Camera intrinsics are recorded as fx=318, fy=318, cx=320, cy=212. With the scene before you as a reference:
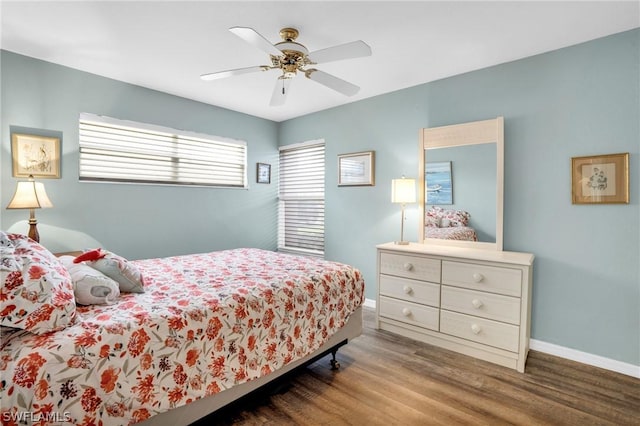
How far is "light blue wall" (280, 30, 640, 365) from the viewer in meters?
2.34

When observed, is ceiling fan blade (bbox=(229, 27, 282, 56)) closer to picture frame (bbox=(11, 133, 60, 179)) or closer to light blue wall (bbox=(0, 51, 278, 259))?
light blue wall (bbox=(0, 51, 278, 259))

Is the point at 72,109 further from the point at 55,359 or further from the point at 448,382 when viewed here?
the point at 448,382

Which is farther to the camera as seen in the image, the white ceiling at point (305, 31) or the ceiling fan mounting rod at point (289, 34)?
the ceiling fan mounting rod at point (289, 34)

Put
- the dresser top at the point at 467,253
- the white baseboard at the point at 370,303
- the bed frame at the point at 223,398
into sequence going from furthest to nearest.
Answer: the white baseboard at the point at 370,303
the dresser top at the point at 467,253
the bed frame at the point at 223,398

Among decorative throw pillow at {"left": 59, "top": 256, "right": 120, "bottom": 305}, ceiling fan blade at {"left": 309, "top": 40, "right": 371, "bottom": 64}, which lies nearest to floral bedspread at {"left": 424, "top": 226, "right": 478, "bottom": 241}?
ceiling fan blade at {"left": 309, "top": 40, "right": 371, "bottom": 64}

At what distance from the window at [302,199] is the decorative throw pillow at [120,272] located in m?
2.86

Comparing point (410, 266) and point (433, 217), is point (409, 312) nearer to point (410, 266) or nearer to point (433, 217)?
point (410, 266)

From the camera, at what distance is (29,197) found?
2.54 m

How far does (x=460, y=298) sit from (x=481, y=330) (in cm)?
28

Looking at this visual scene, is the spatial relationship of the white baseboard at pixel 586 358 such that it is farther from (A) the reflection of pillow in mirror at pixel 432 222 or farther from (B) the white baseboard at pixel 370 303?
(B) the white baseboard at pixel 370 303

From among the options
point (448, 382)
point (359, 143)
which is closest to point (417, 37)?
point (359, 143)

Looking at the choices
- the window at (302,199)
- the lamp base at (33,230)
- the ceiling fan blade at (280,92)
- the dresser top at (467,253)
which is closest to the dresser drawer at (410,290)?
the dresser top at (467,253)

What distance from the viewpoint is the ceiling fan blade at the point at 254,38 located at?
1.76m

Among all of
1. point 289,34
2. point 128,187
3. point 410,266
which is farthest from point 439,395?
point 128,187
